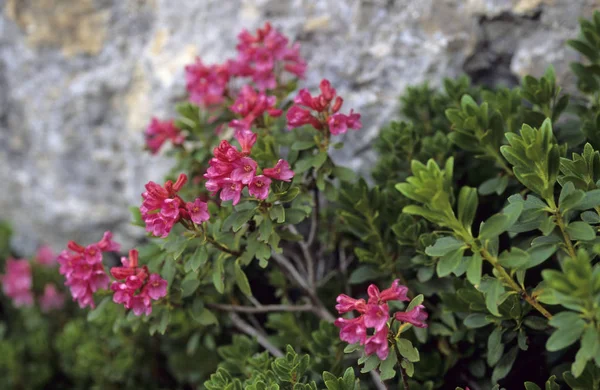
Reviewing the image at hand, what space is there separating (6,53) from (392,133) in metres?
2.50

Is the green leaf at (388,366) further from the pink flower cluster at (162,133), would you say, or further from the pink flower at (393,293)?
the pink flower cluster at (162,133)

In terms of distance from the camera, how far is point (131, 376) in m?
2.93

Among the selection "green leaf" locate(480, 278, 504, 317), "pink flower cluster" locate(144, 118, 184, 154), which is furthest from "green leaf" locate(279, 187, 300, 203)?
"pink flower cluster" locate(144, 118, 184, 154)

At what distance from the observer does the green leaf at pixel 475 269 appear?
1459 millimetres

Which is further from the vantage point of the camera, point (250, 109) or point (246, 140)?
point (250, 109)

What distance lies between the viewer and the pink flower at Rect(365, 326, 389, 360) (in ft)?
5.24

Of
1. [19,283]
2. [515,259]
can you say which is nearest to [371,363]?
[515,259]

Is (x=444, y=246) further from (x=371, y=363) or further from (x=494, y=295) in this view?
(x=371, y=363)

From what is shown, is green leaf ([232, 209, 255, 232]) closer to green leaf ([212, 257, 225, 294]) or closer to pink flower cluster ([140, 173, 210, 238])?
pink flower cluster ([140, 173, 210, 238])

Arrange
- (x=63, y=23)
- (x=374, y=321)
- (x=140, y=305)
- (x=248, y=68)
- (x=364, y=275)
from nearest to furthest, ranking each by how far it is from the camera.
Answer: (x=374, y=321) < (x=140, y=305) < (x=364, y=275) < (x=248, y=68) < (x=63, y=23)

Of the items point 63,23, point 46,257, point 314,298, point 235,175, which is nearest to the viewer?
point 235,175

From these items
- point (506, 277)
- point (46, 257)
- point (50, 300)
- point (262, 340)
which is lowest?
point (50, 300)

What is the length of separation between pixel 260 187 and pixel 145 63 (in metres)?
1.85

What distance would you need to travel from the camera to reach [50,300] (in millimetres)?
3645
